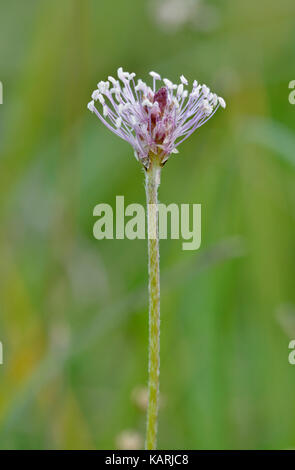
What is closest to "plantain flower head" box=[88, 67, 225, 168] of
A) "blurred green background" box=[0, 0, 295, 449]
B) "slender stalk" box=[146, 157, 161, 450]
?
"slender stalk" box=[146, 157, 161, 450]

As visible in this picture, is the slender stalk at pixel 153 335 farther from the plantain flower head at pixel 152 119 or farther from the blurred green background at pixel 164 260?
the blurred green background at pixel 164 260

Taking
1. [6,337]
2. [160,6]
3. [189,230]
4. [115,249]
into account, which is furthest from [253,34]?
[6,337]

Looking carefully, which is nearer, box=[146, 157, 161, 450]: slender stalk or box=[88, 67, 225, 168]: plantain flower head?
box=[146, 157, 161, 450]: slender stalk

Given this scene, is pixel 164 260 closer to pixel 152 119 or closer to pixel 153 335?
pixel 152 119

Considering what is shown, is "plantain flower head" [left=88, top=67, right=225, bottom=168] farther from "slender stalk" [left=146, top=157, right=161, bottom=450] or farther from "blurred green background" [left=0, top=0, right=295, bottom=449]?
"blurred green background" [left=0, top=0, right=295, bottom=449]

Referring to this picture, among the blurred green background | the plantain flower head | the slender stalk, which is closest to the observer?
the slender stalk

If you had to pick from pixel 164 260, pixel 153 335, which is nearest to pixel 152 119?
pixel 153 335

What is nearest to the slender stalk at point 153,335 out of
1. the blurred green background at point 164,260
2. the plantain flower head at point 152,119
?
the plantain flower head at point 152,119
